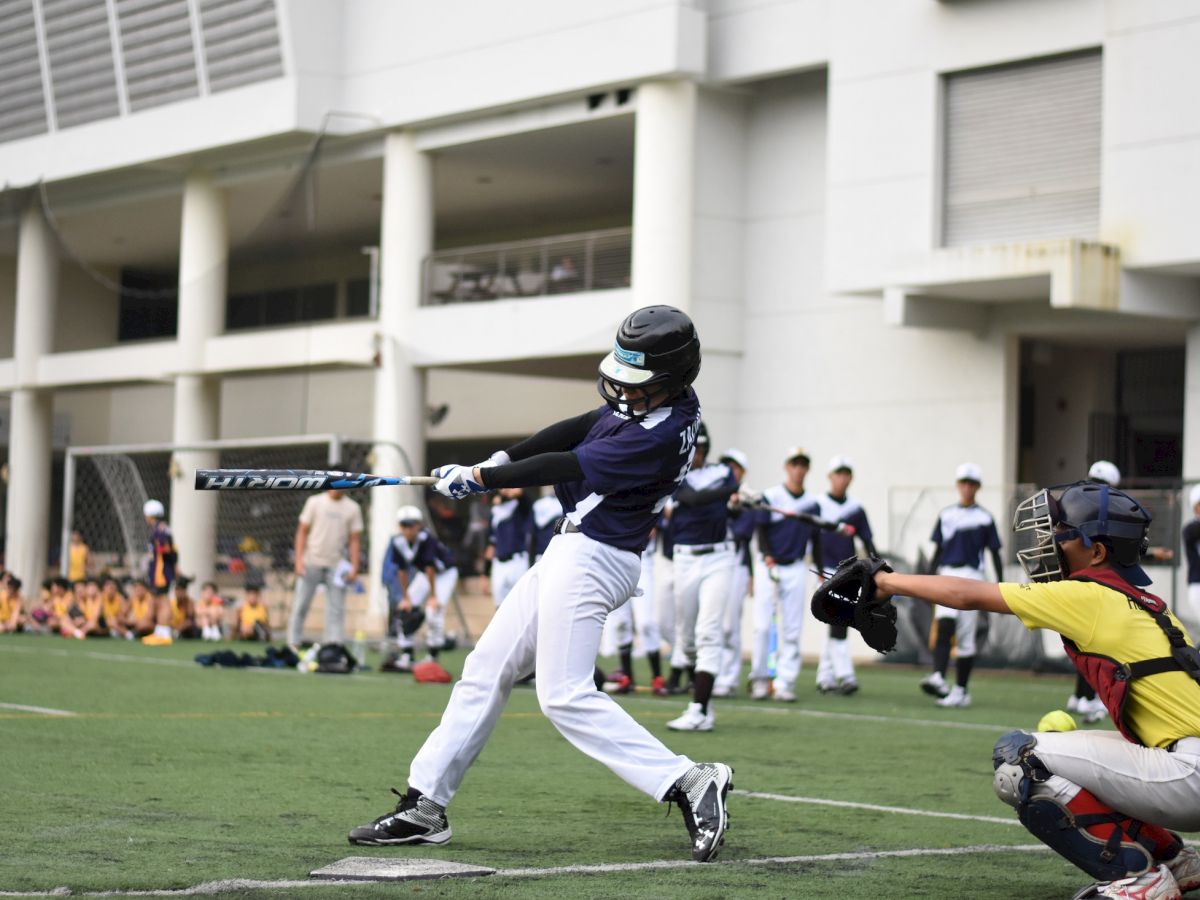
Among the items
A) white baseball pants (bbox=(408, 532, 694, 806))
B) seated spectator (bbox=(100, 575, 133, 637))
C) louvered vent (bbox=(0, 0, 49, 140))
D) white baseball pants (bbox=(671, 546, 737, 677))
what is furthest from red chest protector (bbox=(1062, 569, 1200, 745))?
louvered vent (bbox=(0, 0, 49, 140))

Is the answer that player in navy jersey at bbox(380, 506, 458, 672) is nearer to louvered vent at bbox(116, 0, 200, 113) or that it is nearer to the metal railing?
the metal railing

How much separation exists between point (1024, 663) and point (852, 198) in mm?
6557

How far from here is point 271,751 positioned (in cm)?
1105

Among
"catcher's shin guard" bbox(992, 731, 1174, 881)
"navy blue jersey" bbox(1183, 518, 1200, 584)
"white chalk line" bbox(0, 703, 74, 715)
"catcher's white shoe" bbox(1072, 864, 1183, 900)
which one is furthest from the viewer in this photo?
"navy blue jersey" bbox(1183, 518, 1200, 584)

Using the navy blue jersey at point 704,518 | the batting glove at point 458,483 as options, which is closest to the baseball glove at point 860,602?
the batting glove at point 458,483

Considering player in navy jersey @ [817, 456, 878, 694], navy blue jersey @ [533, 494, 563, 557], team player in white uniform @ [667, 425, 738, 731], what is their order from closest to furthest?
1. team player in white uniform @ [667, 425, 738, 731]
2. player in navy jersey @ [817, 456, 878, 694]
3. navy blue jersey @ [533, 494, 563, 557]

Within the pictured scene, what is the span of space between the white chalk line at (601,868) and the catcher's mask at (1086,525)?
1.66 metres

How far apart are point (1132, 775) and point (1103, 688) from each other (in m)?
0.31

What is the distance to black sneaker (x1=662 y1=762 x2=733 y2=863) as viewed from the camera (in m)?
7.03

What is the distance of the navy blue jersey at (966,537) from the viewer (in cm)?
1738

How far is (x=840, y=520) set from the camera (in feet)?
57.6

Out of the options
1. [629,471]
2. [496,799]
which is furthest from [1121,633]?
[496,799]

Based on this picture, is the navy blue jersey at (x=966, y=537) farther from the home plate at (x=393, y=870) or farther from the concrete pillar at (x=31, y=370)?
the concrete pillar at (x=31, y=370)

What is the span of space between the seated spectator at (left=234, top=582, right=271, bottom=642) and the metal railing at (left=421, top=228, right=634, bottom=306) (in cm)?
703
